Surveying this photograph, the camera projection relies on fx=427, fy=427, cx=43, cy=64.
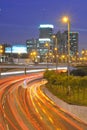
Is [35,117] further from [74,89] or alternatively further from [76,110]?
[74,89]

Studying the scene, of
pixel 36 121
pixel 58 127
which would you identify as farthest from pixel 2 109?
pixel 58 127

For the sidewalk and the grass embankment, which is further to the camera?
the grass embankment

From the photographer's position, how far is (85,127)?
2995 centimetres

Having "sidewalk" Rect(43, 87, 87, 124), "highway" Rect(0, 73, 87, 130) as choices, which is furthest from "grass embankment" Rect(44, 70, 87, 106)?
"highway" Rect(0, 73, 87, 130)

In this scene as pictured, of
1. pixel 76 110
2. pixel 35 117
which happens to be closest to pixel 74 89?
pixel 76 110

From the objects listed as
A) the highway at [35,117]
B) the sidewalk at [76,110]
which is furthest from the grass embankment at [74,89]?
the highway at [35,117]

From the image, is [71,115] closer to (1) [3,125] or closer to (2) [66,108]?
(2) [66,108]

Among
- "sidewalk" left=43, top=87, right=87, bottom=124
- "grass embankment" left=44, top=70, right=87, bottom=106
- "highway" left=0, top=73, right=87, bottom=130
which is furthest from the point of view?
"grass embankment" left=44, top=70, right=87, bottom=106

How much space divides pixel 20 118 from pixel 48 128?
567 centimetres

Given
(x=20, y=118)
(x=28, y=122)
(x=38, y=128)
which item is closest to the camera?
(x=38, y=128)

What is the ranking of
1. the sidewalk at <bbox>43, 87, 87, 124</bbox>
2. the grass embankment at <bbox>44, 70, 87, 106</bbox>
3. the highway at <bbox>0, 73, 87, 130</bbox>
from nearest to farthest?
1. the highway at <bbox>0, 73, 87, 130</bbox>
2. the sidewalk at <bbox>43, 87, 87, 124</bbox>
3. the grass embankment at <bbox>44, 70, 87, 106</bbox>

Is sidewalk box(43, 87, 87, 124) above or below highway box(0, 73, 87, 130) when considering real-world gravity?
above

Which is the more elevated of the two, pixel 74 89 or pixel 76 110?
pixel 74 89

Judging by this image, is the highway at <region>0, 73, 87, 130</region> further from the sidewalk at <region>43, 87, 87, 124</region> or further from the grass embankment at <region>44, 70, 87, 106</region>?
the grass embankment at <region>44, 70, 87, 106</region>
